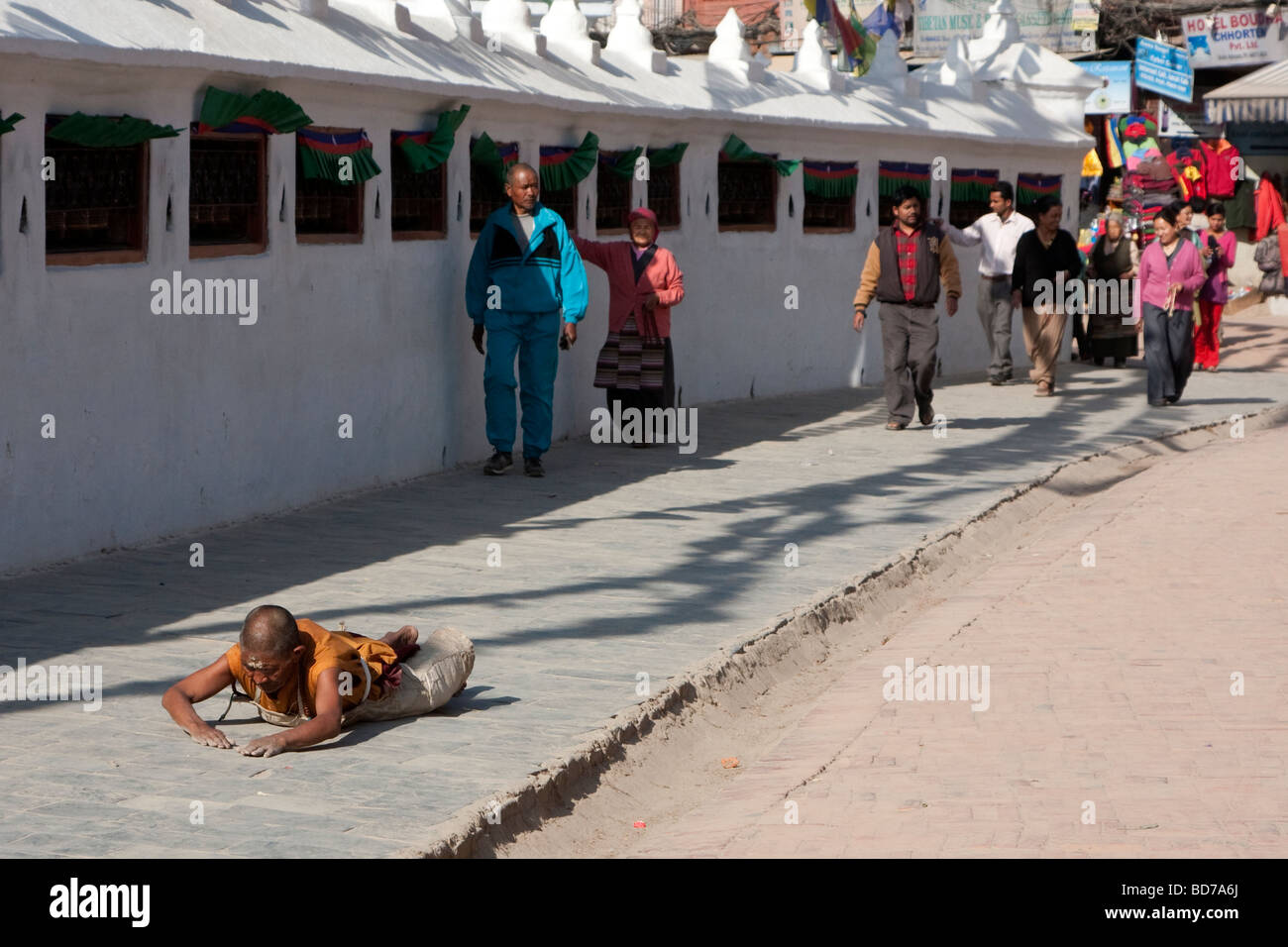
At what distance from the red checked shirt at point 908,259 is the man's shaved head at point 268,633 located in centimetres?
927

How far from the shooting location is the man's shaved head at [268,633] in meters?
5.60

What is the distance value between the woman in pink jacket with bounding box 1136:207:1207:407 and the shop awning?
1126 cm

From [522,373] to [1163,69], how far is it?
63.4 ft

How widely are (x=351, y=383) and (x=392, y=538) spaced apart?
5.17 ft

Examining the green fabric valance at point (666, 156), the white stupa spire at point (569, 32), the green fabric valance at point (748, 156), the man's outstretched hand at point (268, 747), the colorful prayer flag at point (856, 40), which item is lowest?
the man's outstretched hand at point (268, 747)

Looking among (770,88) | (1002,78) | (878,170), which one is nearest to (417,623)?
(770,88)

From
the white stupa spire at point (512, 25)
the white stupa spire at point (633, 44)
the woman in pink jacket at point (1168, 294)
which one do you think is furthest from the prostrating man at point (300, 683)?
the woman in pink jacket at point (1168, 294)

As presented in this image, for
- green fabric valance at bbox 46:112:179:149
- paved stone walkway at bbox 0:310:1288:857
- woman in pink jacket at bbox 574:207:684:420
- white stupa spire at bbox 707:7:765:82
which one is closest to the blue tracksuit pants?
paved stone walkway at bbox 0:310:1288:857

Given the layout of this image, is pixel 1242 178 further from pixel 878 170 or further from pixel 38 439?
pixel 38 439

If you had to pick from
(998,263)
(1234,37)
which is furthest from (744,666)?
(1234,37)

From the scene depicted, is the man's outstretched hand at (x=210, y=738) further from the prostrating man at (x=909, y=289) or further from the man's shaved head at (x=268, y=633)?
the prostrating man at (x=909, y=289)

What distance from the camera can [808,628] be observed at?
829cm

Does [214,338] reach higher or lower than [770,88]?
lower

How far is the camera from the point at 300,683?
5.91 meters
